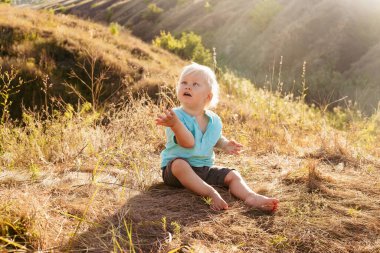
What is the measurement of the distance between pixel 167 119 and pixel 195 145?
0.53 m

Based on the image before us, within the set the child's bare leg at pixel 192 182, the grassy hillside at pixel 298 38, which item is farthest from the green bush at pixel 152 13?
the child's bare leg at pixel 192 182

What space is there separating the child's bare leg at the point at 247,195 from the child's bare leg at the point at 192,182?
22cm

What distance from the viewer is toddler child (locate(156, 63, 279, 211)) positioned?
10.3 ft

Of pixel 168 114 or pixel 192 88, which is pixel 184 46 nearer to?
pixel 192 88

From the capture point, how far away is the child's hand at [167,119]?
2852 millimetres

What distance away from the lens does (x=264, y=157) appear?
14.8ft

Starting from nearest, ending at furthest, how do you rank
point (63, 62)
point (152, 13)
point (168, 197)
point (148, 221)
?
1. point (148, 221)
2. point (168, 197)
3. point (63, 62)
4. point (152, 13)

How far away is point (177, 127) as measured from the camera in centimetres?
301

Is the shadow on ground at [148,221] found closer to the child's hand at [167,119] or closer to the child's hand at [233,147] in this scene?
the child's hand at [233,147]

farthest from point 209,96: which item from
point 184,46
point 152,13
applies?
point 152,13

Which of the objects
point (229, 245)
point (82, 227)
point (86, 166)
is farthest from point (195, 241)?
point (86, 166)

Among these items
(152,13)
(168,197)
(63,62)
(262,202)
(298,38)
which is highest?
(152,13)

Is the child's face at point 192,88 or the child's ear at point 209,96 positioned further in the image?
the child's ear at point 209,96

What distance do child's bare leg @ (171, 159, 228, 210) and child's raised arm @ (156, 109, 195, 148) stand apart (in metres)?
0.16
